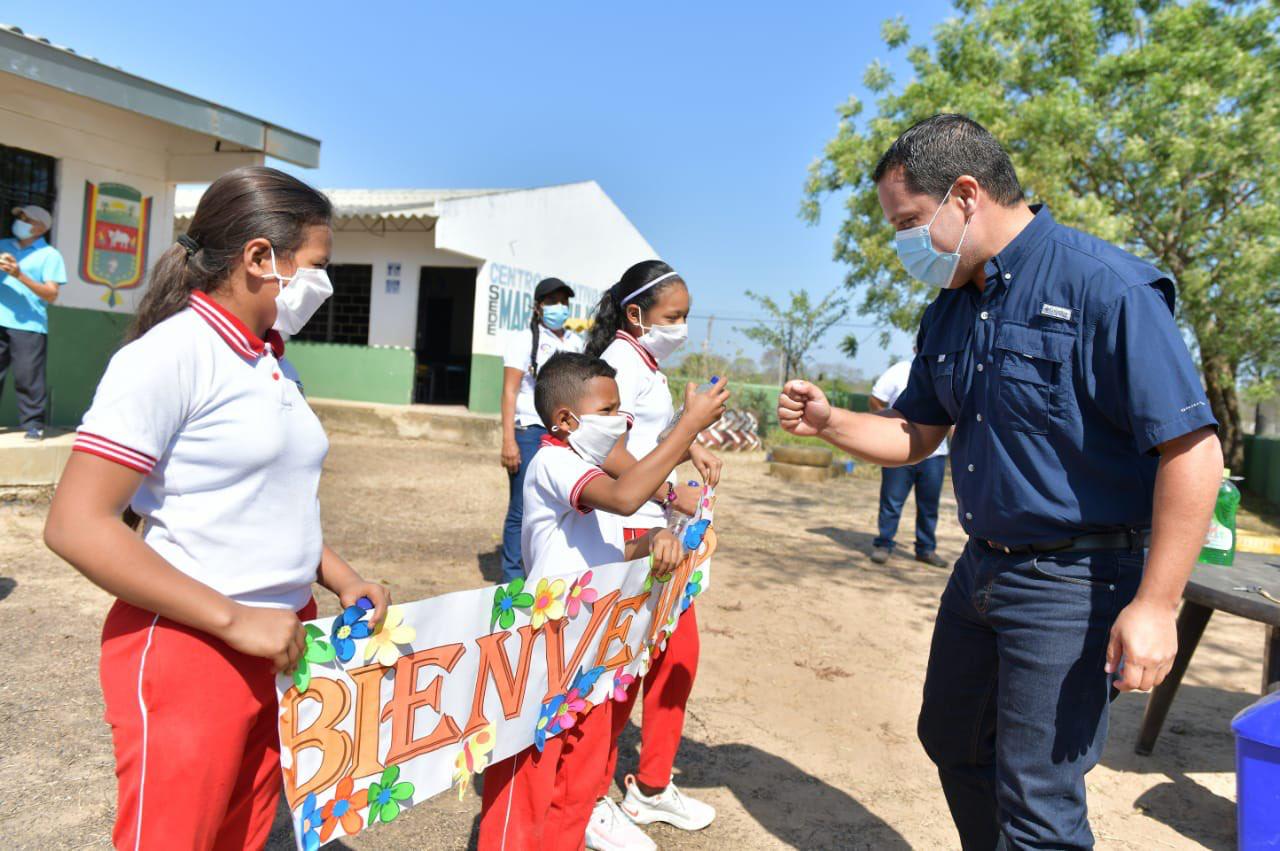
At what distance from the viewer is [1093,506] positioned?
1989 millimetres

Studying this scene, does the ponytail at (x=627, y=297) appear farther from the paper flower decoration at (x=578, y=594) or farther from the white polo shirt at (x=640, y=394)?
the paper flower decoration at (x=578, y=594)

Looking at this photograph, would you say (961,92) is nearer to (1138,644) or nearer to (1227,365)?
(1227,365)

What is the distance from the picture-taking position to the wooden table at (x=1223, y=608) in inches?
122

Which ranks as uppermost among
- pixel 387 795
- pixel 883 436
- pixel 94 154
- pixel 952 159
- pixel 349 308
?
pixel 94 154

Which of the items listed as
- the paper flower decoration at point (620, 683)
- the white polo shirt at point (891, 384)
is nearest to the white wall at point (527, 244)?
the white polo shirt at point (891, 384)

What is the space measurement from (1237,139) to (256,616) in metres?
15.5

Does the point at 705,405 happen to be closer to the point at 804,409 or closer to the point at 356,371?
the point at 804,409

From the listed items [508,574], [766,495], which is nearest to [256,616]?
[508,574]

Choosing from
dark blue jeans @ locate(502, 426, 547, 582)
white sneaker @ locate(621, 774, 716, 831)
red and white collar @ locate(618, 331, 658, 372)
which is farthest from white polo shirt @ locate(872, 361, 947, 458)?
white sneaker @ locate(621, 774, 716, 831)

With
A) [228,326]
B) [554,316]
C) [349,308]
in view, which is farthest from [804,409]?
[349,308]

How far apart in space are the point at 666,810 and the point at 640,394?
56.1 inches

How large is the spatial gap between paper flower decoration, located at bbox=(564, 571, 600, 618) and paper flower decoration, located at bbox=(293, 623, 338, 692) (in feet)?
2.31

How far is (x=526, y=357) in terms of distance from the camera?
4957mm

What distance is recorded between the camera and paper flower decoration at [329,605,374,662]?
166cm
